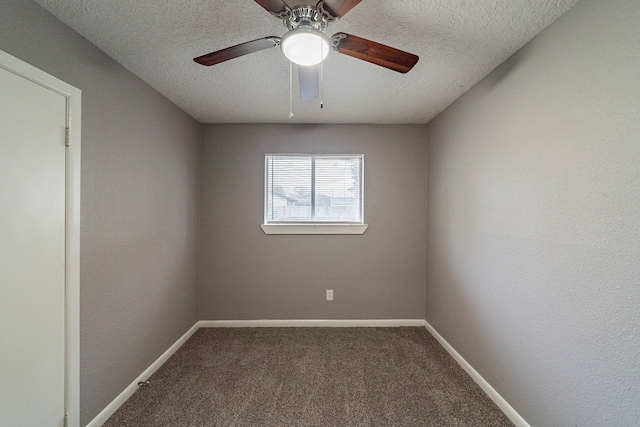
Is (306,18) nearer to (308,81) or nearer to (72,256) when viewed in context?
(308,81)

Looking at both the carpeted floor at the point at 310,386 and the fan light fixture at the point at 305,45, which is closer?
the fan light fixture at the point at 305,45

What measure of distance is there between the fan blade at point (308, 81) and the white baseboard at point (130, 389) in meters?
2.34

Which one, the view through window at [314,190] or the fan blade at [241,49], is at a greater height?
the fan blade at [241,49]

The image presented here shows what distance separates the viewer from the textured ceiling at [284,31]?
1249mm

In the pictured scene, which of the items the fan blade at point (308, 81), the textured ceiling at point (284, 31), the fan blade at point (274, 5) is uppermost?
the textured ceiling at point (284, 31)

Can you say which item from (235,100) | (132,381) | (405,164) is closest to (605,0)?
(405,164)

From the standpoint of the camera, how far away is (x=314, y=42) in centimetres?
113

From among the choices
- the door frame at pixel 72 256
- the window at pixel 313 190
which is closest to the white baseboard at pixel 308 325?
the door frame at pixel 72 256

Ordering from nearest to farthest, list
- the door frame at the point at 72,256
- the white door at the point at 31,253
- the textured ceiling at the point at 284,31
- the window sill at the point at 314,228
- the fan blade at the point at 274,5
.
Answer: the fan blade at the point at 274,5 < the white door at the point at 31,253 < the textured ceiling at the point at 284,31 < the door frame at the point at 72,256 < the window sill at the point at 314,228

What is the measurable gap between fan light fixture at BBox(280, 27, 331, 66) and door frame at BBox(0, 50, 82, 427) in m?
1.20

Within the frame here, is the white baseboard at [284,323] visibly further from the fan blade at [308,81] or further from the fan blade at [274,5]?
the fan blade at [274,5]

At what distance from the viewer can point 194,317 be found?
9.21 feet

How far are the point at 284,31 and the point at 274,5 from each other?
0.44 metres

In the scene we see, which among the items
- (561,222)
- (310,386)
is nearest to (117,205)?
(310,386)
